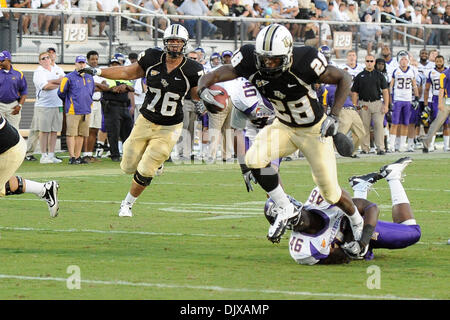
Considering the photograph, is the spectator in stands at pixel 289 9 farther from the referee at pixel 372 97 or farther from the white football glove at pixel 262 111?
the white football glove at pixel 262 111

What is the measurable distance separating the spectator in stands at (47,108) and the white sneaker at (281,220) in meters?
9.87

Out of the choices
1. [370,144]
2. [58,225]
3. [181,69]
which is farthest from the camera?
[370,144]

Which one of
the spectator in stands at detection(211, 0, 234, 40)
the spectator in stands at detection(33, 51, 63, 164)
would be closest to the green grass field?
the spectator in stands at detection(33, 51, 63, 164)

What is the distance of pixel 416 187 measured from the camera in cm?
1316

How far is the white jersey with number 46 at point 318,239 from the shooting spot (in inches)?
292

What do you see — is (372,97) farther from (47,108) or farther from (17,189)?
(17,189)

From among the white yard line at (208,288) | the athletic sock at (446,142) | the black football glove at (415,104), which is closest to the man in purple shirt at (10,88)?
the black football glove at (415,104)

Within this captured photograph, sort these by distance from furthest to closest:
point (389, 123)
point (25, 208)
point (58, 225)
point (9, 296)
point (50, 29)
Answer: point (389, 123)
point (50, 29)
point (25, 208)
point (58, 225)
point (9, 296)

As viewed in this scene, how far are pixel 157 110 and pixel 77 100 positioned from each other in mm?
6272

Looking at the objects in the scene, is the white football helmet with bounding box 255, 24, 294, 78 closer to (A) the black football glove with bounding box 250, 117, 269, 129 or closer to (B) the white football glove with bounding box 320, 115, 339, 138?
(B) the white football glove with bounding box 320, 115, 339, 138

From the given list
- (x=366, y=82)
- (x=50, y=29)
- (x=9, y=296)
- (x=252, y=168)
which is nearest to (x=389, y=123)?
(x=366, y=82)

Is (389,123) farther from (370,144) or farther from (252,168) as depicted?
(252,168)

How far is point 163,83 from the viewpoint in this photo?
408 inches
